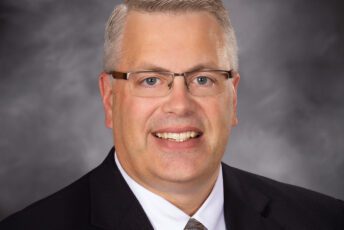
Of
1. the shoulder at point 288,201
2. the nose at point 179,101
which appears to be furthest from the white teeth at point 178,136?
the shoulder at point 288,201

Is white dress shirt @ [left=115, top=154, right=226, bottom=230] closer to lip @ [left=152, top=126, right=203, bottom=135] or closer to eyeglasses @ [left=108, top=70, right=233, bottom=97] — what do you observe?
lip @ [left=152, top=126, right=203, bottom=135]

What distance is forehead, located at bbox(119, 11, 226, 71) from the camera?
3.79 metres

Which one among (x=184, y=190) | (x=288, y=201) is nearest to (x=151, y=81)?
(x=184, y=190)

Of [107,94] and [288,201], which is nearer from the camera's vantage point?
[107,94]

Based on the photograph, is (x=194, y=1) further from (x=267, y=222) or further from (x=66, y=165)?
(x=66, y=165)

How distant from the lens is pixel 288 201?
4.39 metres

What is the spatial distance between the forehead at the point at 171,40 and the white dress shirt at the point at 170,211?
69 cm

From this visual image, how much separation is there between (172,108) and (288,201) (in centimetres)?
110

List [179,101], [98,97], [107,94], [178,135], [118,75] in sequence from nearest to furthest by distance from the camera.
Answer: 1. [179,101]
2. [178,135]
3. [118,75]
4. [107,94]
5. [98,97]

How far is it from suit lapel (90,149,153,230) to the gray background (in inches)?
84.7

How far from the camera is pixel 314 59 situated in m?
6.57

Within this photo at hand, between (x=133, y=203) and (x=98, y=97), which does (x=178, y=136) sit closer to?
A: (x=133, y=203)

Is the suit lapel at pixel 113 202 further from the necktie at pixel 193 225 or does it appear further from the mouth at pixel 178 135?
the mouth at pixel 178 135

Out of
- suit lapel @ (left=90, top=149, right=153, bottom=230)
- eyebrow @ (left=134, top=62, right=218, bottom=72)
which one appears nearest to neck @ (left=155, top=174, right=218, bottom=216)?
suit lapel @ (left=90, top=149, right=153, bottom=230)
